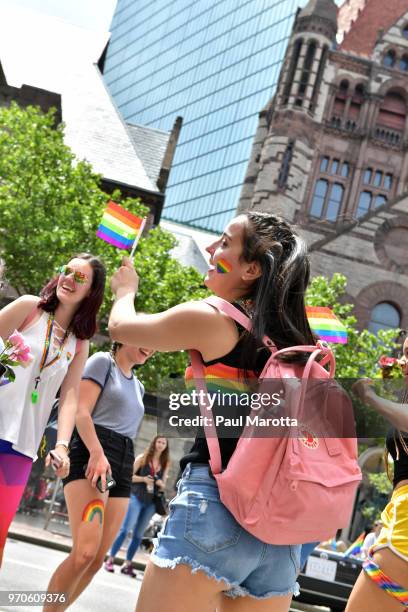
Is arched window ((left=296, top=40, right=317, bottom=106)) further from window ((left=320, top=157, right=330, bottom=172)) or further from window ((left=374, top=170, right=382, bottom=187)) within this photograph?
window ((left=374, top=170, right=382, bottom=187))

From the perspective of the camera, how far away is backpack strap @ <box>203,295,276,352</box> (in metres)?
2.72

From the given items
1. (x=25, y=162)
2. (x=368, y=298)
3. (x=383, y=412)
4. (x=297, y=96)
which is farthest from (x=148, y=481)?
(x=297, y=96)

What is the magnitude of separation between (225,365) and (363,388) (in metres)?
0.78

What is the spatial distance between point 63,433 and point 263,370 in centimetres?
209

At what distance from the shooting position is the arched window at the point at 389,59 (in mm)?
58656

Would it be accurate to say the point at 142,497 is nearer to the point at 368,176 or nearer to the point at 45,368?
the point at 45,368

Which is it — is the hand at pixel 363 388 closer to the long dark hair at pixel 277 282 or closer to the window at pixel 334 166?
the long dark hair at pixel 277 282

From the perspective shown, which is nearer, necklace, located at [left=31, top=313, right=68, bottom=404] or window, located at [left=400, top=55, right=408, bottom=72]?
necklace, located at [left=31, top=313, right=68, bottom=404]

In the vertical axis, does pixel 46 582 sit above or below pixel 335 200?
below

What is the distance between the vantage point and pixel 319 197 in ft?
178

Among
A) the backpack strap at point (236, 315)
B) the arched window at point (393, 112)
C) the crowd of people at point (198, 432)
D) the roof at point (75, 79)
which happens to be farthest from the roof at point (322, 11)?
the backpack strap at point (236, 315)

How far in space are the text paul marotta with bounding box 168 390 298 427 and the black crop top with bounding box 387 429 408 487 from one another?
1521 millimetres

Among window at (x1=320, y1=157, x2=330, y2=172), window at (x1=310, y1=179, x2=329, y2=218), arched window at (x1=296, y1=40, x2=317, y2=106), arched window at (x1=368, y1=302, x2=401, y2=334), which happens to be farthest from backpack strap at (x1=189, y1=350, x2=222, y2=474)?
window at (x1=320, y1=157, x2=330, y2=172)

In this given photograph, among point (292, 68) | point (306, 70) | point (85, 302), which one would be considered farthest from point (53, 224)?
point (292, 68)
